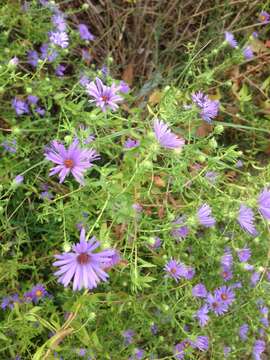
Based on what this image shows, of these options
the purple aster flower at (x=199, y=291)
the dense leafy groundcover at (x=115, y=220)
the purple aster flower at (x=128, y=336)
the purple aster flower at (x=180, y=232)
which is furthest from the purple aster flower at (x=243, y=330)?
the purple aster flower at (x=180, y=232)

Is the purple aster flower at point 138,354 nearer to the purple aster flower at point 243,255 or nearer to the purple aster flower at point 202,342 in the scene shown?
the purple aster flower at point 202,342

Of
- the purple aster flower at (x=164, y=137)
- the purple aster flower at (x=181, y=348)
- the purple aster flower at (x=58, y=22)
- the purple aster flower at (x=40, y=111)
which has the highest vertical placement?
the purple aster flower at (x=164, y=137)

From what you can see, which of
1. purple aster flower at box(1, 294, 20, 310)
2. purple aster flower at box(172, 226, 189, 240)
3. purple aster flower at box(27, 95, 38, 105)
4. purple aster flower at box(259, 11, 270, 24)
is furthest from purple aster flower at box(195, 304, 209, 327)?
purple aster flower at box(259, 11, 270, 24)

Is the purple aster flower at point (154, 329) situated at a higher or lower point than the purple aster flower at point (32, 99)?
lower

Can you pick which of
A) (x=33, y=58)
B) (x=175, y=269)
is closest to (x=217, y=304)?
(x=175, y=269)

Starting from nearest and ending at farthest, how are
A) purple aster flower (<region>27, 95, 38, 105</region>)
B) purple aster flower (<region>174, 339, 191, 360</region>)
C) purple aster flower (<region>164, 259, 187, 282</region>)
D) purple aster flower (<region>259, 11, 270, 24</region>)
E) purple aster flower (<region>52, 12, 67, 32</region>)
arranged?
purple aster flower (<region>164, 259, 187, 282</region>), purple aster flower (<region>174, 339, 191, 360</region>), purple aster flower (<region>27, 95, 38, 105</region>), purple aster flower (<region>52, 12, 67, 32</region>), purple aster flower (<region>259, 11, 270, 24</region>)

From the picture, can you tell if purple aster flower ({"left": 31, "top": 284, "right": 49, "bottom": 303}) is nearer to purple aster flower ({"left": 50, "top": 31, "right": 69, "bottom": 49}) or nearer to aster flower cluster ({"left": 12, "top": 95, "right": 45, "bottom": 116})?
aster flower cluster ({"left": 12, "top": 95, "right": 45, "bottom": 116})

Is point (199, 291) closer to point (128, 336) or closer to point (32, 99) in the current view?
point (128, 336)
